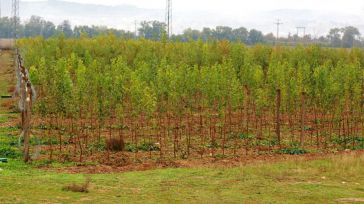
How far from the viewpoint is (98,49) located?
60312 millimetres

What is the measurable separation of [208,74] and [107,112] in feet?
19.8

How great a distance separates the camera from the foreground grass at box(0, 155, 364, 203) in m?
16.1

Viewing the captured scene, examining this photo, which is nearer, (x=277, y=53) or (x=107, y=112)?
(x=107, y=112)

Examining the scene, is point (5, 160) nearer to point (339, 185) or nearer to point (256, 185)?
point (256, 185)

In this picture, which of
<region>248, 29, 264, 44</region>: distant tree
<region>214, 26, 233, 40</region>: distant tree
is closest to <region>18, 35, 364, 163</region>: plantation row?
<region>214, 26, 233, 40</region>: distant tree

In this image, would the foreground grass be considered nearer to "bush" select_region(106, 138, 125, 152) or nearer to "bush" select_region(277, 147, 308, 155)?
"bush" select_region(277, 147, 308, 155)

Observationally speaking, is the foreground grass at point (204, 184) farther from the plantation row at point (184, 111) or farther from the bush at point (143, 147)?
the bush at point (143, 147)

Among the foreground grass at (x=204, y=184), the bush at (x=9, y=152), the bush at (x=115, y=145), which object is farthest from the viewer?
the bush at (x=115, y=145)

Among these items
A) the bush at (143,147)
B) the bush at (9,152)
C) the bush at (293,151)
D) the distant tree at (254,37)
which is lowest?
the bush at (293,151)

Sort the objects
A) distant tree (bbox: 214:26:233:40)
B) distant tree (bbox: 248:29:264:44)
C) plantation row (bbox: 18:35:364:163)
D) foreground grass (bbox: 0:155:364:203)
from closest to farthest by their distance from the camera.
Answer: foreground grass (bbox: 0:155:364:203) → plantation row (bbox: 18:35:364:163) → distant tree (bbox: 214:26:233:40) → distant tree (bbox: 248:29:264:44)

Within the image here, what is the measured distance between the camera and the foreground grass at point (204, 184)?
16062 mm

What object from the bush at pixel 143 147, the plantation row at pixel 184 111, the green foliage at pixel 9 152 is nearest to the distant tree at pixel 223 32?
the plantation row at pixel 184 111

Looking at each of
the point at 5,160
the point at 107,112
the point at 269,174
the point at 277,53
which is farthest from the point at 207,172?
the point at 277,53

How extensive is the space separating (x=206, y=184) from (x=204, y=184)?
0.07 metres
